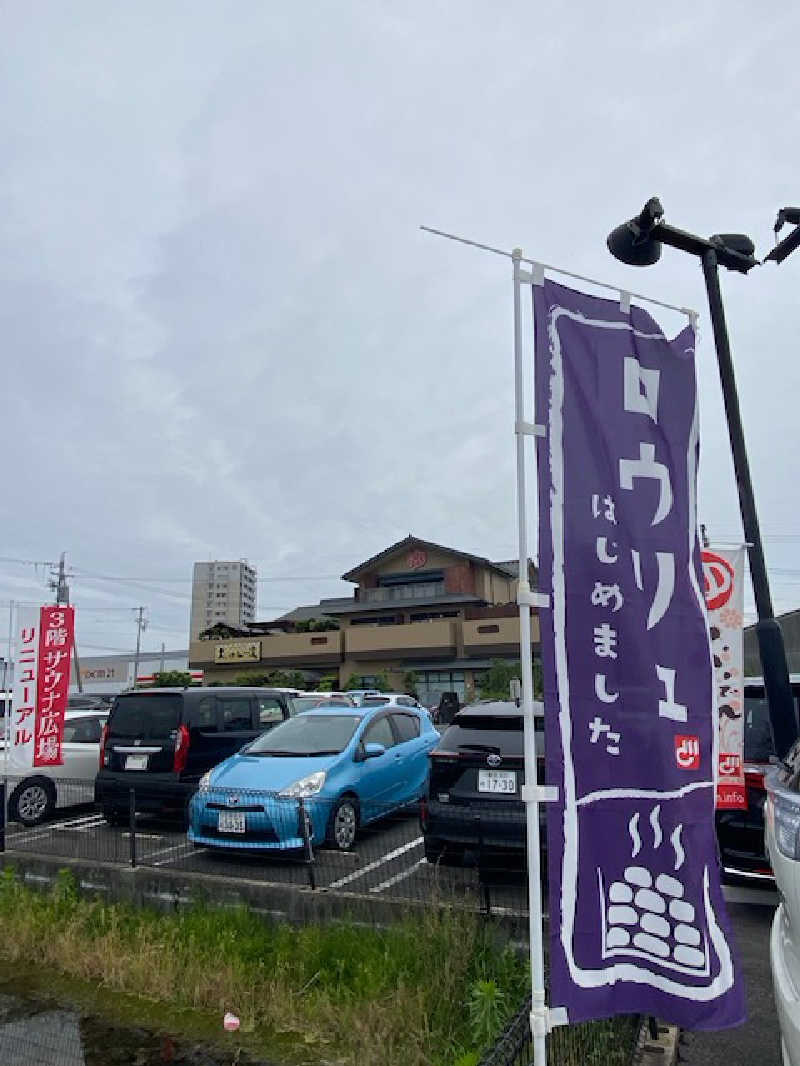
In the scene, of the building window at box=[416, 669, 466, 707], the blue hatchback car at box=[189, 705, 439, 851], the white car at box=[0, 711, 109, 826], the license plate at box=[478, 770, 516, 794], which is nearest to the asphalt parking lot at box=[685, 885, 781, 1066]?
the license plate at box=[478, 770, 516, 794]

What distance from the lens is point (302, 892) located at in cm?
534

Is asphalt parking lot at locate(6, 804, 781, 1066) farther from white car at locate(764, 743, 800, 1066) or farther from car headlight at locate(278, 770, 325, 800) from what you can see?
white car at locate(764, 743, 800, 1066)

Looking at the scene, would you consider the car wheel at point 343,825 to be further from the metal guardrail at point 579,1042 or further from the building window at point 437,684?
the building window at point 437,684

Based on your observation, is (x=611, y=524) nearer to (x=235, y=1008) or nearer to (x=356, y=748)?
(x=235, y=1008)

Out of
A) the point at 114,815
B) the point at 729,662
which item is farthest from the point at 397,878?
the point at 114,815

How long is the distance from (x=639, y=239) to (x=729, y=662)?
145 inches

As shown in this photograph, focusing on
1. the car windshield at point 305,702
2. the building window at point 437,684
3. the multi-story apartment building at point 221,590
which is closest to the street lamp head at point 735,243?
the car windshield at point 305,702

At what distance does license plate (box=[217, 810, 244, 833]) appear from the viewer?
6.76m

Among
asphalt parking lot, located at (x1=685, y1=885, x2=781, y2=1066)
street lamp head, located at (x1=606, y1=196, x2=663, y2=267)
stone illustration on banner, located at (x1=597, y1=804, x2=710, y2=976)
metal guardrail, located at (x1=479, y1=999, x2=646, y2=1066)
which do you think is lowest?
asphalt parking lot, located at (x1=685, y1=885, x2=781, y2=1066)

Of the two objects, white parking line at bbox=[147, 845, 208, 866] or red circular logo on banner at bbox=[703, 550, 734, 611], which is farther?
white parking line at bbox=[147, 845, 208, 866]

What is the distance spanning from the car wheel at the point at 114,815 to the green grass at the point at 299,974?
2905 millimetres

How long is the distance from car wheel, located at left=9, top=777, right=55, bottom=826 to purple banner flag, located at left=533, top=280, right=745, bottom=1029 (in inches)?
341

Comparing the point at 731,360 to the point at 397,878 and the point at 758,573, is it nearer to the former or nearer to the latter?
the point at 758,573

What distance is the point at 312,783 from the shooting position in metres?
7.03
